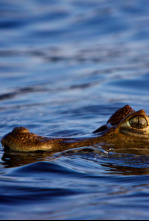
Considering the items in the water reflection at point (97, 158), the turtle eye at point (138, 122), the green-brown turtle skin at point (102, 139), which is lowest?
the water reflection at point (97, 158)

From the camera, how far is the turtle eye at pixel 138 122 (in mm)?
5875

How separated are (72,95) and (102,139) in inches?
233

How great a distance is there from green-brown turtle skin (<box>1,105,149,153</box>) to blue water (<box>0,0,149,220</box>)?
0.38 ft

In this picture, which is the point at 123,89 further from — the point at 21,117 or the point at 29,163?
the point at 29,163

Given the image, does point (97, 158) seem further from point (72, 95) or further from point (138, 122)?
point (72, 95)

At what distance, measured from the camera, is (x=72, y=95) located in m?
11.9

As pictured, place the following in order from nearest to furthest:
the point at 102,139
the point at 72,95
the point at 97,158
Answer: the point at 97,158 → the point at 102,139 → the point at 72,95

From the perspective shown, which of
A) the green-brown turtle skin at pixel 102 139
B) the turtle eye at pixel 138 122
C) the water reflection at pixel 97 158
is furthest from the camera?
the turtle eye at pixel 138 122

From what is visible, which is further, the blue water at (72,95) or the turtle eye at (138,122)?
the turtle eye at (138,122)

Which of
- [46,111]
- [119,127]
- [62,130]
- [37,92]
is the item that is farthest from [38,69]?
[119,127]

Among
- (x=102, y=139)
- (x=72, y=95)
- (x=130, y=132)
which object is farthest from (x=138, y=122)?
(x=72, y=95)

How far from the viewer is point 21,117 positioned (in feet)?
31.2

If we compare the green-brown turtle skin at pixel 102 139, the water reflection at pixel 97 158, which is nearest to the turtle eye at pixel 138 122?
the green-brown turtle skin at pixel 102 139

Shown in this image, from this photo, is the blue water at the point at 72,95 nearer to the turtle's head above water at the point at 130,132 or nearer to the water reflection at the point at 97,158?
the water reflection at the point at 97,158
